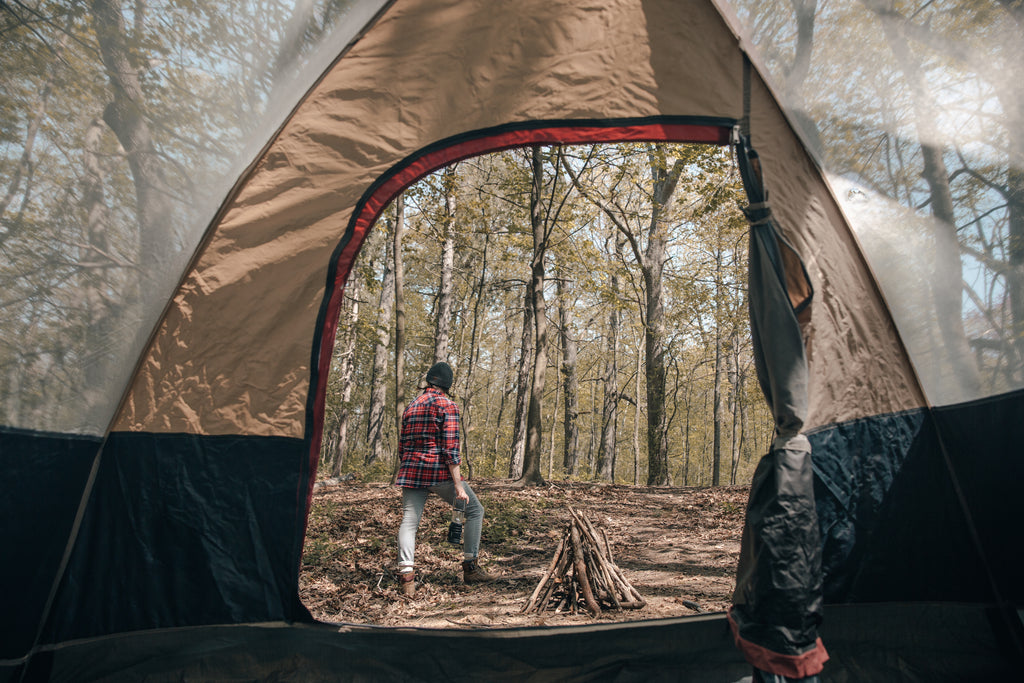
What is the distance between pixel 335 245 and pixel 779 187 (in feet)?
8.39

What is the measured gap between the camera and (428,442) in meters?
4.34

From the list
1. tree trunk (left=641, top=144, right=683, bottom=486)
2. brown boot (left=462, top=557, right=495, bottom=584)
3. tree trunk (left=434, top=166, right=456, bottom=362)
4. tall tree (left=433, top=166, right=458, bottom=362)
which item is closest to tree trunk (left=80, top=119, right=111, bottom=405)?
brown boot (left=462, top=557, right=495, bottom=584)

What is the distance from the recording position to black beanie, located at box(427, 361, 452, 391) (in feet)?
14.6

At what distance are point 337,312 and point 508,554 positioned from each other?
3.55 meters

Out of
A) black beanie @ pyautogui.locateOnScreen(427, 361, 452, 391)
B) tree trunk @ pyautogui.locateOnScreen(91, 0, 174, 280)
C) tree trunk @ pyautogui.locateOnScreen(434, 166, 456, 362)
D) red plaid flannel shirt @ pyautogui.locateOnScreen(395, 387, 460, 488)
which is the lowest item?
red plaid flannel shirt @ pyautogui.locateOnScreen(395, 387, 460, 488)

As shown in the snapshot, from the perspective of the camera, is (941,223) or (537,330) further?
(537,330)

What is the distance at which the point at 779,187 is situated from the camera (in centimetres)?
301

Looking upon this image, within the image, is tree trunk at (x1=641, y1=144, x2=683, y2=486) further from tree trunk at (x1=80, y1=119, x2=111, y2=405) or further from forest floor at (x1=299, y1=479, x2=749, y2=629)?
tree trunk at (x1=80, y1=119, x2=111, y2=405)

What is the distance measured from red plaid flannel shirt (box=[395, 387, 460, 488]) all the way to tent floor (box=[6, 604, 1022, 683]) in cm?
136

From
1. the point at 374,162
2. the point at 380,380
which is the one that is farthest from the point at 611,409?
the point at 374,162

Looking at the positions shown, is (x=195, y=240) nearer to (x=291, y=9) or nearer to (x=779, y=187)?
(x=291, y=9)

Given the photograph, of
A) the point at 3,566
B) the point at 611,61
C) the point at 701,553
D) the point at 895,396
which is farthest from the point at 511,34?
the point at 701,553

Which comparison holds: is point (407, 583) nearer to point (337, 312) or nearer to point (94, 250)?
point (337, 312)

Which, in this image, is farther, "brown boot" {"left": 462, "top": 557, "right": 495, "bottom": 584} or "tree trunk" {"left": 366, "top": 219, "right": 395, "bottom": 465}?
"tree trunk" {"left": 366, "top": 219, "right": 395, "bottom": 465}
